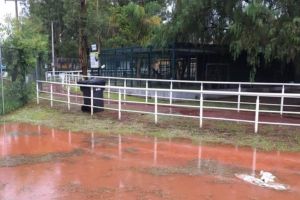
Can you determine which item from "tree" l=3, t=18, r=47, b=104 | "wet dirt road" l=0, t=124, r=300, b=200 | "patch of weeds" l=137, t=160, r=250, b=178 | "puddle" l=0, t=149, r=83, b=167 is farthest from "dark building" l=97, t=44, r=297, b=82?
"patch of weeds" l=137, t=160, r=250, b=178

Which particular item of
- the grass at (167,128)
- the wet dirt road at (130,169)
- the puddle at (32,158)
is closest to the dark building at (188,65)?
the grass at (167,128)

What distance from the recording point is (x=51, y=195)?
18.8 feet

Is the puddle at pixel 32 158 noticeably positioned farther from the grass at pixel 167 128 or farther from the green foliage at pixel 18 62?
the green foliage at pixel 18 62

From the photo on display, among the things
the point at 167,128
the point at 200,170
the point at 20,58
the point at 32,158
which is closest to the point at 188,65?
the point at 20,58

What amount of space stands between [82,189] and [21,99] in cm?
1014

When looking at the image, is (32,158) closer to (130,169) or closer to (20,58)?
(130,169)

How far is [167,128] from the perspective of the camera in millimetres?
10875

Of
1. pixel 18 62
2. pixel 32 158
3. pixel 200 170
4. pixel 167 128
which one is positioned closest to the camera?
pixel 200 170

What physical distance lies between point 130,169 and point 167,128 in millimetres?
3932

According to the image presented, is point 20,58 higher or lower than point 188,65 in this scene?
higher

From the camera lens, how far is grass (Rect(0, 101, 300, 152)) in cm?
930

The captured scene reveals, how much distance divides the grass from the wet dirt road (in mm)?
608

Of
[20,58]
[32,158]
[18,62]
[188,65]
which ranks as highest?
[20,58]

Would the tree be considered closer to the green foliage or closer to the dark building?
the green foliage
